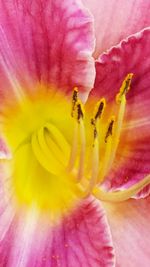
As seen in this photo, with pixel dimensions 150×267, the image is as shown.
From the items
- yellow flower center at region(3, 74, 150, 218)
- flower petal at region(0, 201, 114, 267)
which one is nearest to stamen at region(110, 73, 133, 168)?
yellow flower center at region(3, 74, 150, 218)

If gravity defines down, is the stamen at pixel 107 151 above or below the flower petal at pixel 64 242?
above

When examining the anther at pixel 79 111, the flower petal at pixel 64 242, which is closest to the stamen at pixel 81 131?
the anther at pixel 79 111

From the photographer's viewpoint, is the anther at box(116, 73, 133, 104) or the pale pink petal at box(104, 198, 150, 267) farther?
the pale pink petal at box(104, 198, 150, 267)

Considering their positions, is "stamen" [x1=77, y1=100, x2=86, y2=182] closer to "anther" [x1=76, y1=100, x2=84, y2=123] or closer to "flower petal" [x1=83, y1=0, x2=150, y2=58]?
"anther" [x1=76, y1=100, x2=84, y2=123]

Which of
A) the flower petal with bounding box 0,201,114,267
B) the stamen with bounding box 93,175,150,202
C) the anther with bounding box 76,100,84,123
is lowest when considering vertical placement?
the flower petal with bounding box 0,201,114,267

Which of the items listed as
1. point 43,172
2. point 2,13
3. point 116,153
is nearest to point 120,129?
point 116,153

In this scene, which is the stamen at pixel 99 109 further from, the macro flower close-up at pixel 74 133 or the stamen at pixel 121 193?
the stamen at pixel 121 193

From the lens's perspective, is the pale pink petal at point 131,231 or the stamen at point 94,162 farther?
the pale pink petal at point 131,231

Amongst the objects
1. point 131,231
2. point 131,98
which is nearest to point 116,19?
point 131,98
